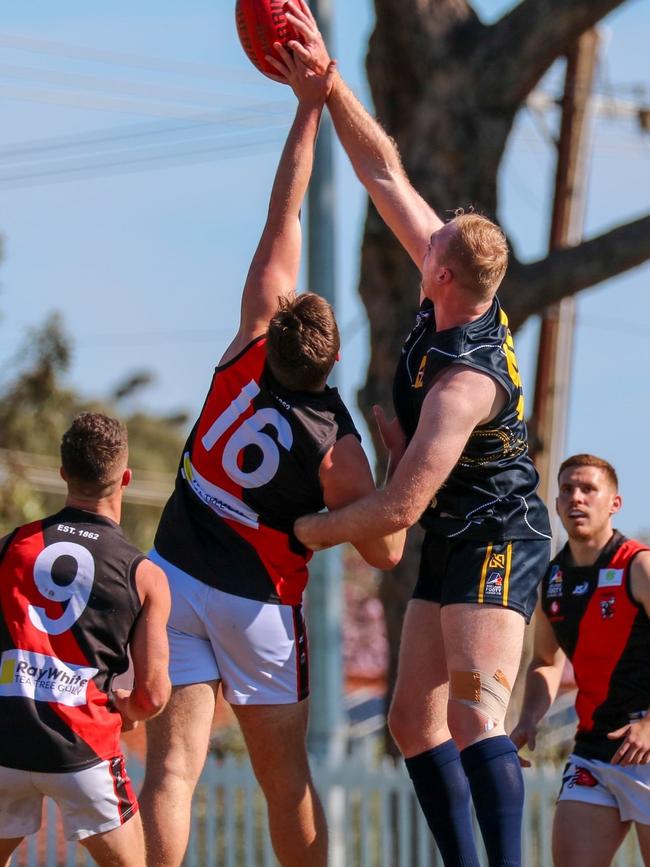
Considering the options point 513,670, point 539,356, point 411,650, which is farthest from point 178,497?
point 539,356

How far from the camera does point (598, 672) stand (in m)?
5.49

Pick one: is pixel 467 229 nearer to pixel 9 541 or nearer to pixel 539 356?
pixel 9 541

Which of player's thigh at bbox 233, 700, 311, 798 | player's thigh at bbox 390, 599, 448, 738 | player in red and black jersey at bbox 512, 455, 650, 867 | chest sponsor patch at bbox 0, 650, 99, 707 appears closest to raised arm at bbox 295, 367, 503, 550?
player's thigh at bbox 390, 599, 448, 738

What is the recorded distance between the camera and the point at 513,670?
14.9 feet

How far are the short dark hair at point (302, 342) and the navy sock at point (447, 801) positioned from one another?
4.55 feet

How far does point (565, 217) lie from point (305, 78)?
8.69 m

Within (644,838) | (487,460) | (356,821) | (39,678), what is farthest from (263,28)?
(356,821)

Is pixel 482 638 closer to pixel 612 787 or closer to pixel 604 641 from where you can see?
pixel 604 641

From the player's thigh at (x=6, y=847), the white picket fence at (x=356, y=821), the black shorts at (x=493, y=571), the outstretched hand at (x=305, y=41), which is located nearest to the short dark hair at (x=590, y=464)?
the black shorts at (x=493, y=571)

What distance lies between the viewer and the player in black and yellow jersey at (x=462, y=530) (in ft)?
14.4

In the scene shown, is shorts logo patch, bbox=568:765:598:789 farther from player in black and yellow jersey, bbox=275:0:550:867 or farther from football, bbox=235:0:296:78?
football, bbox=235:0:296:78

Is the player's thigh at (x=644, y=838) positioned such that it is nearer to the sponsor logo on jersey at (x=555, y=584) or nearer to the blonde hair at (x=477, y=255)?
the sponsor logo on jersey at (x=555, y=584)

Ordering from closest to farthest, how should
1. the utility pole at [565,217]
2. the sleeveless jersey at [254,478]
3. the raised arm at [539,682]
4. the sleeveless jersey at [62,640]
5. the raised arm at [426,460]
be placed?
1. the raised arm at [426,460]
2. the sleeveless jersey at [62,640]
3. the sleeveless jersey at [254,478]
4. the raised arm at [539,682]
5. the utility pole at [565,217]

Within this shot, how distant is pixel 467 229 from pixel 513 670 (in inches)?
59.0
